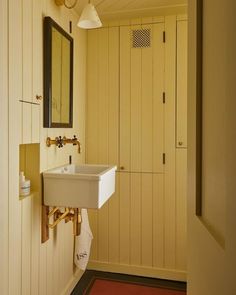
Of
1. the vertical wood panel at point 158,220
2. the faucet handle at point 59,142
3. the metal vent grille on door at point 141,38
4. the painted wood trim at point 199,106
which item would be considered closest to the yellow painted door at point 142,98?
the metal vent grille on door at point 141,38

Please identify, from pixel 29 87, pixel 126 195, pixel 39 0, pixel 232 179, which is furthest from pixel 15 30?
pixel 126 195

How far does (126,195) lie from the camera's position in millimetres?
2656

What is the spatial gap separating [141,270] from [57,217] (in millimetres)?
1137

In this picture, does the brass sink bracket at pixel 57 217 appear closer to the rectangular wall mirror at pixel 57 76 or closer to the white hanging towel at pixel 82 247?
the white hanging towel at pixel 82 247

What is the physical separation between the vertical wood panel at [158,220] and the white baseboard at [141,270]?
66 mm

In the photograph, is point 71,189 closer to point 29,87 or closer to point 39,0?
point 29,87

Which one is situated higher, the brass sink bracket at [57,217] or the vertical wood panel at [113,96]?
the vertical wood panel at [113,96]

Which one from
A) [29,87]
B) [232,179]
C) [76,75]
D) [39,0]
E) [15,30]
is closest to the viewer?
[232,179]

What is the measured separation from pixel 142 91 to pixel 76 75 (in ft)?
2.08

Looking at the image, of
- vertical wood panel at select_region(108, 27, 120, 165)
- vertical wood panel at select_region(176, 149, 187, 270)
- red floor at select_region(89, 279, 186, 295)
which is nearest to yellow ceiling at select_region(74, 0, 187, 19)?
vertical wood panel at select_region(108, 27, 120, 165)

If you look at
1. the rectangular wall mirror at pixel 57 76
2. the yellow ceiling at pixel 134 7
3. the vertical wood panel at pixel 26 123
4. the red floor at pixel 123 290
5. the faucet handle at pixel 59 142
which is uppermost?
the yellow ceiling at pixel 134 7

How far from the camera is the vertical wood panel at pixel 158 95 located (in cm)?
252

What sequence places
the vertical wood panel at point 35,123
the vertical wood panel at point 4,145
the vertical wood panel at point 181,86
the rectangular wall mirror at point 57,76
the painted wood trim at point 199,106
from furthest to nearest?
the vertical wood panel at point 181,86, the rectangular wall mirror at point 57,76, the vertical wood panel at point 35,123, the vertical wood panel at point 4,145, the painted wood trim at point 199,106

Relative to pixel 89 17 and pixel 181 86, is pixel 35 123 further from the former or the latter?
pixel 181 86
